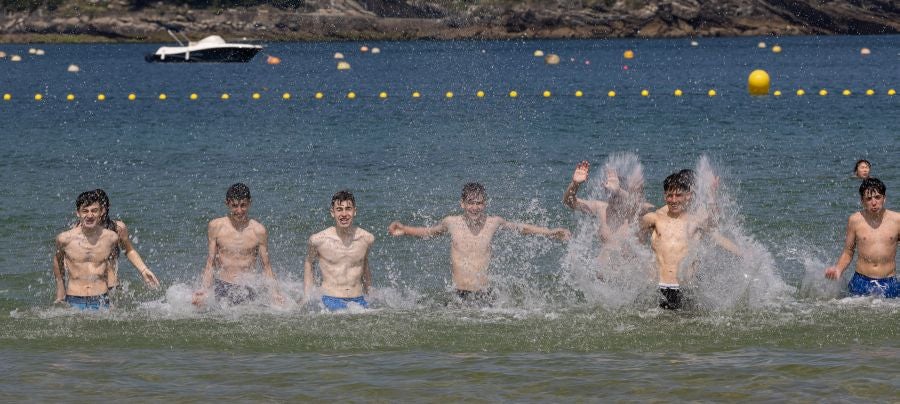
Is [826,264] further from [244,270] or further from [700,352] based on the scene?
[244,270]

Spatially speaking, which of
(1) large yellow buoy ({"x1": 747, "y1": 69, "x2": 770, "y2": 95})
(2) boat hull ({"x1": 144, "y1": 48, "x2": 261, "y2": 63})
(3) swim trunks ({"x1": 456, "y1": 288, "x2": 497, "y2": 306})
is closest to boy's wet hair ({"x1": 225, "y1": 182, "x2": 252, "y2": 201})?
(3) swim trunks ({"x1": 456, "y1": 288, "x2": 497, "y2": 306})

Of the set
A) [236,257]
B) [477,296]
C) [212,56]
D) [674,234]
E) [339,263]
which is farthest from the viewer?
[212,56]

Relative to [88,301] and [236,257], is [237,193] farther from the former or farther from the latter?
[88,301]

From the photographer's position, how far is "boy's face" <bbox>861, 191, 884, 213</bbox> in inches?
411

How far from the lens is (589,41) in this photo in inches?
4350

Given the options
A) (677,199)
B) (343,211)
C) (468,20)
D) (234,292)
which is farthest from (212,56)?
(677,199)

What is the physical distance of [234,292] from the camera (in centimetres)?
1059

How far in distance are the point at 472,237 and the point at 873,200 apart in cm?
340

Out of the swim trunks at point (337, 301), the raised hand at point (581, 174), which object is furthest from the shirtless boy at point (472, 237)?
the swim trunks at point (337, 301)

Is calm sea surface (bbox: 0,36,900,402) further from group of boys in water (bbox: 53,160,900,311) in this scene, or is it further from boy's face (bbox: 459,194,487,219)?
boy's face (bbox: 459,194,487,219)

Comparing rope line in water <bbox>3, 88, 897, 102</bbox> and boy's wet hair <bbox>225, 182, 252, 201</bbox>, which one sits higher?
rope line in water <bbox>3, 88, 897, 102</bbox>

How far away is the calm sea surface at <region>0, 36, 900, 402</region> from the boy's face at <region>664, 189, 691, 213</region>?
49cm

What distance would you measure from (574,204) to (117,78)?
56.0 meters

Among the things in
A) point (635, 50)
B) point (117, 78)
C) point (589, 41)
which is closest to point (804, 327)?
point (117, 78)
